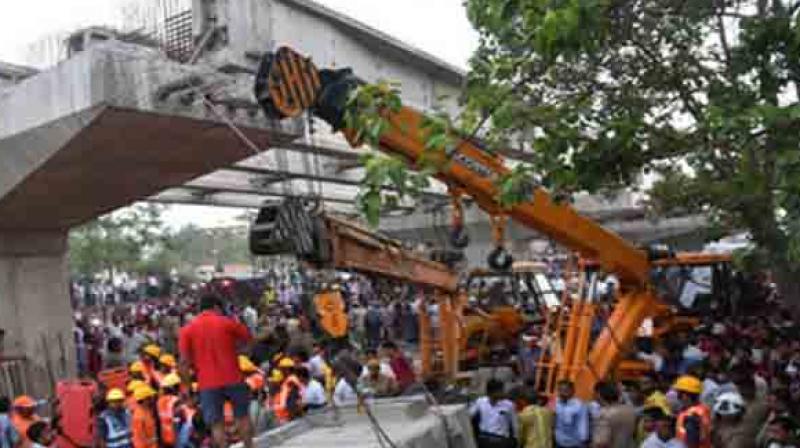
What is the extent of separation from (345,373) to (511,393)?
1.83 metres

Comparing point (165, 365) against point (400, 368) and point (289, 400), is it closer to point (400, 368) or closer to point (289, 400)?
point (400, 368)

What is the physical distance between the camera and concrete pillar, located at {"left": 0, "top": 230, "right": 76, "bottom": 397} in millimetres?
14828

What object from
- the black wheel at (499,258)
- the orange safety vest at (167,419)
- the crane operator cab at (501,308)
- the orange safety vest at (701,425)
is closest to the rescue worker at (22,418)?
the orange safety vest at (167,419)

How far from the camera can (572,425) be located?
29.0ft

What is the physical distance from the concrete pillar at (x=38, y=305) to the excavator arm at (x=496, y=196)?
828 cm

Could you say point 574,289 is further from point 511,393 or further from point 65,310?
point 65,310

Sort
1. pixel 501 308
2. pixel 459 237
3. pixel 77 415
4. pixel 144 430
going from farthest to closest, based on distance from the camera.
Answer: pixel 501 308
pixel 459 237
pixel 77 415
pixel 144 430

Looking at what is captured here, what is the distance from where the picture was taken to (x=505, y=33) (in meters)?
6.14

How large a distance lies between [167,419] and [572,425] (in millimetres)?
4021

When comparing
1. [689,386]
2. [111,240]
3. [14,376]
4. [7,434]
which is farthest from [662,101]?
[111,240]

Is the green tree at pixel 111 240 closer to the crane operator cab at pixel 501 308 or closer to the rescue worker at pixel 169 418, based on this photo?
the crane operator cab at pixel 501 308

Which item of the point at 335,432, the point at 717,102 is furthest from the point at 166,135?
the point at 717,102

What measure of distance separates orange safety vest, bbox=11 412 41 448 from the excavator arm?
4.12 metres

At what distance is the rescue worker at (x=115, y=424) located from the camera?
30.4 ft
